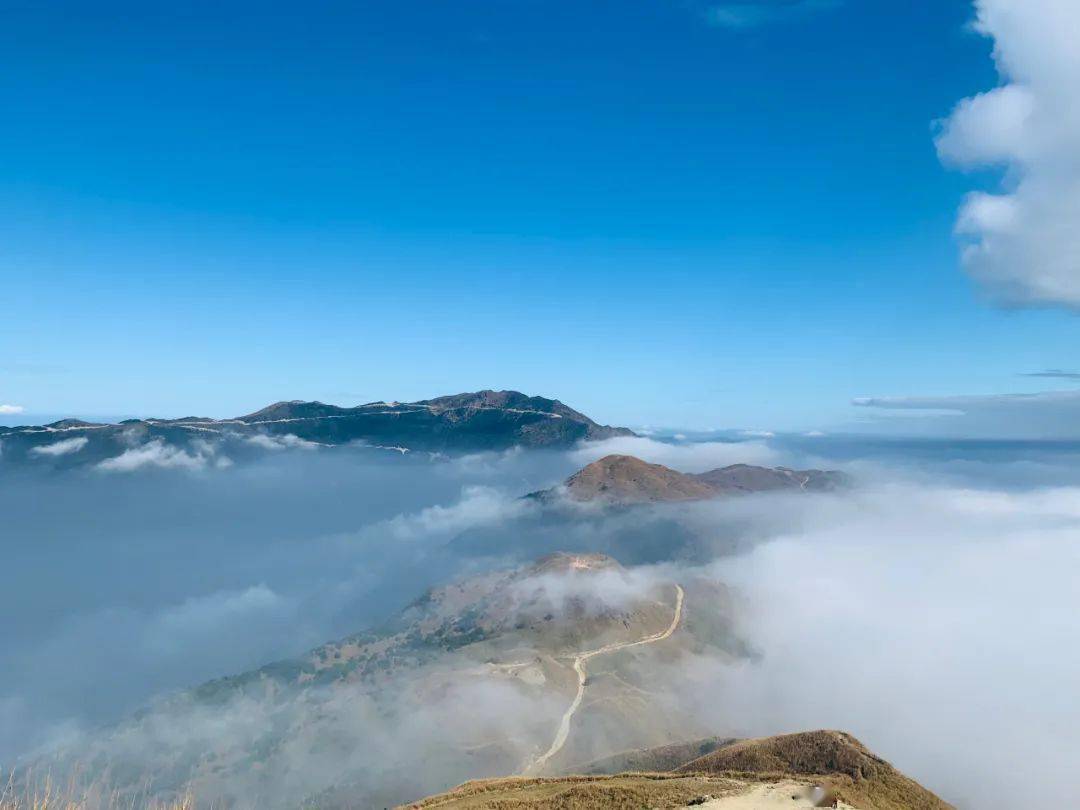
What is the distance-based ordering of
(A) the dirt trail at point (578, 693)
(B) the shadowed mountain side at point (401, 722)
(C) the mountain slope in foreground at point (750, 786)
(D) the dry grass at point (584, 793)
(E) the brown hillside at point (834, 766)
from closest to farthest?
(D) the dry grass at point (584, 793)
(C) the mountain slope in foreground at point (750, 786)
(E) the brown hillside at point (834, 766)
(A) the dirt trail at point (578, 693)
(B) the shadowed mountain side at point (401, 722)

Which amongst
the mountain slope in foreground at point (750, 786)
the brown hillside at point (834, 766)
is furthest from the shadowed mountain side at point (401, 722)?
the mountain slope in foreground at point (750, 786)

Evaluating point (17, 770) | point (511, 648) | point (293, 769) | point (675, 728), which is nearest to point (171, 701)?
point (17, 770)

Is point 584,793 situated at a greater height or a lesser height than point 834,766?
greater

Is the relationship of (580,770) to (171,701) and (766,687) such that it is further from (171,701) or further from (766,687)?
(171,701)

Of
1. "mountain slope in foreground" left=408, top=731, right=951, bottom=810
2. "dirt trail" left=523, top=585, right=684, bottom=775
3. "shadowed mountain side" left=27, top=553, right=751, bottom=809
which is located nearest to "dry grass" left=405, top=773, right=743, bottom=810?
"mountain slope in foreground" left=408, top=731, right=951, bottom=810

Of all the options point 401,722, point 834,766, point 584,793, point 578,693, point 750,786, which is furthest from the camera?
point 578,693

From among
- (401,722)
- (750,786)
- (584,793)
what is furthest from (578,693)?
(584,793)

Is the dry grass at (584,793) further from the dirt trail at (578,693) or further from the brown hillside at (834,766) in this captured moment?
the dirt trail at (578,693)

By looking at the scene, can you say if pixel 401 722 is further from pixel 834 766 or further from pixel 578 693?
pixel 834 766

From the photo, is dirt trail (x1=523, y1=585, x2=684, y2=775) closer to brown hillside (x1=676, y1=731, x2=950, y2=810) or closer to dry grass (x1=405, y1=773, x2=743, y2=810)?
brown hillside (x1=676, y1=731, x2=950, y2=810)
